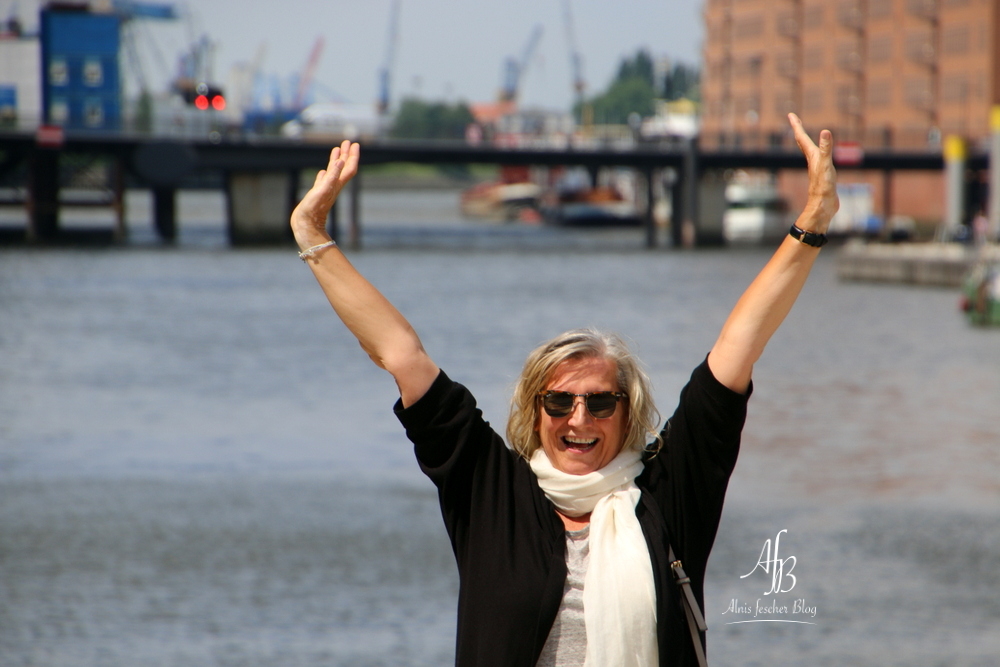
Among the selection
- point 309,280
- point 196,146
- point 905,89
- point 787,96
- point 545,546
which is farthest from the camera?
point 787,96

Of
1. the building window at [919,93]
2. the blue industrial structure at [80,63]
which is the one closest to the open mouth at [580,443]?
the building window at [919,93]

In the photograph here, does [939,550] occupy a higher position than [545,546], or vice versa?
[545,546]

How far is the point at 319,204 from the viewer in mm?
3939

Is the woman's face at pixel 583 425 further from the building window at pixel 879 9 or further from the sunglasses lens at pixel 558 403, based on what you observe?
the building window at pixel 879 9

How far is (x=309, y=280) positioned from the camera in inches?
2554

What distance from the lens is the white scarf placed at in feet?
11.7

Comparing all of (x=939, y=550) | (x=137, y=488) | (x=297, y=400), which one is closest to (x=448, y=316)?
(x=297, y=400)

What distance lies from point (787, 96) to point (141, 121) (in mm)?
50195

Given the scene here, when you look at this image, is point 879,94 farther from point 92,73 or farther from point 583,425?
point 583,425

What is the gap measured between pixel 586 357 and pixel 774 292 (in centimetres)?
51

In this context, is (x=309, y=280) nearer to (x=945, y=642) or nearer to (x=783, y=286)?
(x=945, y=642)

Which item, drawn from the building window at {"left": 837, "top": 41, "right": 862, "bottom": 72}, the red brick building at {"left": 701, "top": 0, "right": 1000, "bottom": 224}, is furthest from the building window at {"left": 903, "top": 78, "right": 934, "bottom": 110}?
the building window at {"left": 837, "top": 41, "right": 862, "bottom": 72}

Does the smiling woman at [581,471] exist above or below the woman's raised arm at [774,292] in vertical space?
below

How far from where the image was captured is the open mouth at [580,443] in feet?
12.7
